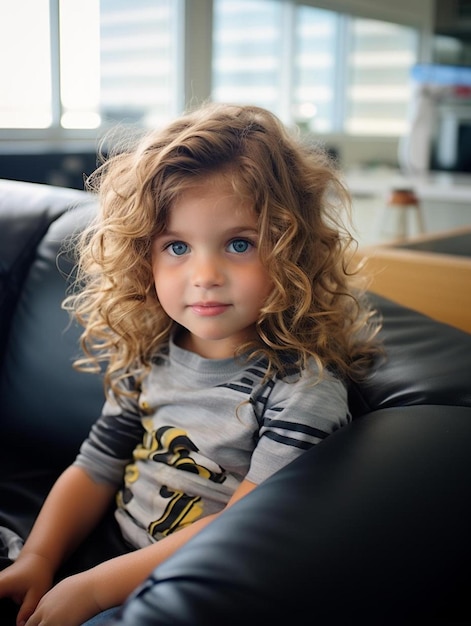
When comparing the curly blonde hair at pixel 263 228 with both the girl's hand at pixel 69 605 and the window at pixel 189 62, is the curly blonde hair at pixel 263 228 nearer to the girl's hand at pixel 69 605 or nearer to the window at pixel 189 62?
the girl's hand at pixel 69 605

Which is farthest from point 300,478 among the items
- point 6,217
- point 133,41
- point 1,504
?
point 133,41

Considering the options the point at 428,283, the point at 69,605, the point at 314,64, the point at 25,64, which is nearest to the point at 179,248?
the point at 69,605

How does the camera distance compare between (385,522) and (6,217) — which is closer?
(385,522)

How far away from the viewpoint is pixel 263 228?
37.9 inches

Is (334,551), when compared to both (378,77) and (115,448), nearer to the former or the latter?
(115,448)

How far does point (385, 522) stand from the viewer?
0.69 m

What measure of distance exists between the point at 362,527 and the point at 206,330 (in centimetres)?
38

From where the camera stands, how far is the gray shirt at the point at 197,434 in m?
0.93

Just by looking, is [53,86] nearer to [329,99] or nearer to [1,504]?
[329,99]

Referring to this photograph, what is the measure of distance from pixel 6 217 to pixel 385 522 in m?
1.20

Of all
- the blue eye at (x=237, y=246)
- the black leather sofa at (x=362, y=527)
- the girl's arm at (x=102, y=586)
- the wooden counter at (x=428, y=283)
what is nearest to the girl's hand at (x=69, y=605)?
the girl's arm at (x=102, y=586)

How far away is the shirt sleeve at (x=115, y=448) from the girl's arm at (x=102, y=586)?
0.81 ft

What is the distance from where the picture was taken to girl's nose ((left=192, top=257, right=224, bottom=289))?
3.11ft

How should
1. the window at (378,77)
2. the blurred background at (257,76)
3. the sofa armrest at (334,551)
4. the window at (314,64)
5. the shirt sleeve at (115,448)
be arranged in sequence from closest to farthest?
the sofa armrest at (334,551)
the shirt sleeve at (115,448)
the blurred background at (257,76)
the window at (314,64)
the window at (378,77)
